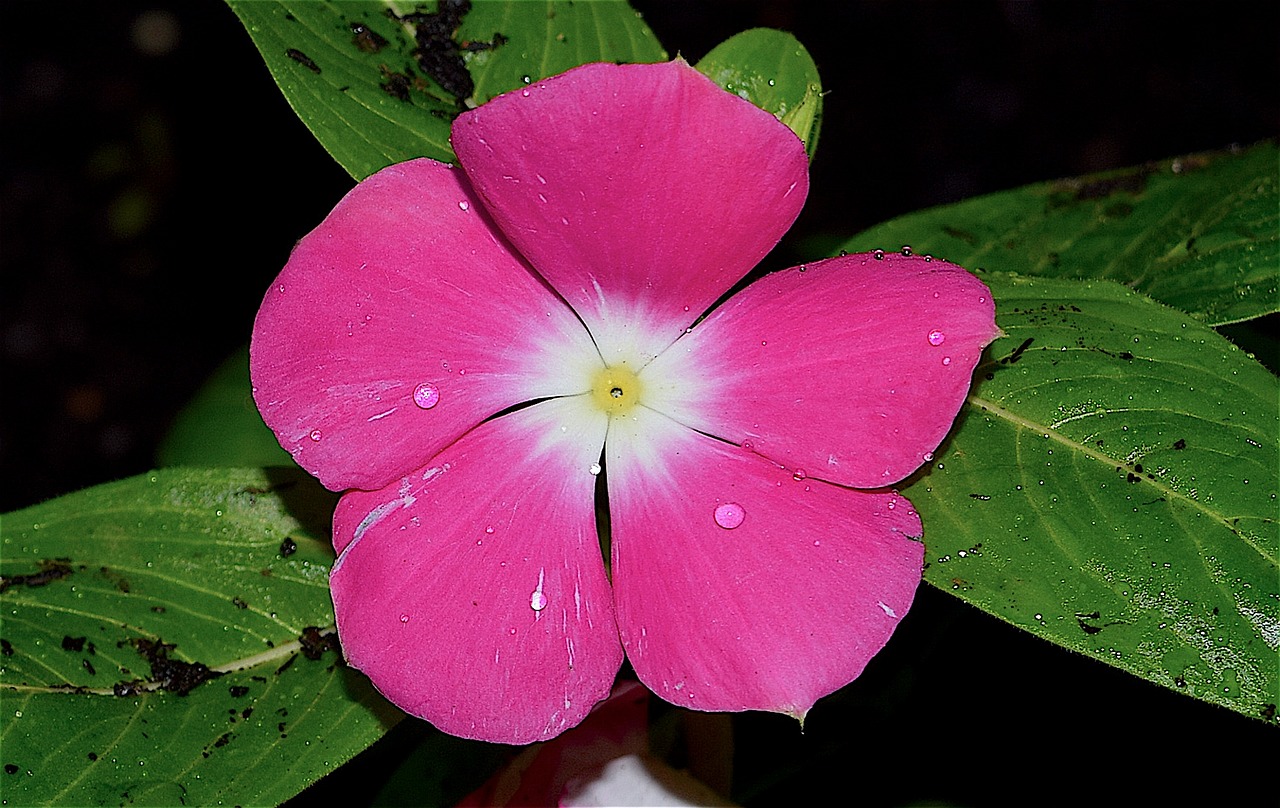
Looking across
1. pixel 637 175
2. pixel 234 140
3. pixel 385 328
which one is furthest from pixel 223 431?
pixel 637 175

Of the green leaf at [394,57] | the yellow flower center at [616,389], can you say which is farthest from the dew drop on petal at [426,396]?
the green leaf at [394,57]

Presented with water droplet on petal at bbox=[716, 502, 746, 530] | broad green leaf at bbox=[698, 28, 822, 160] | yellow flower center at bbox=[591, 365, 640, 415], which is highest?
broad green leaf at bbox=[698, 28, 822, 160]

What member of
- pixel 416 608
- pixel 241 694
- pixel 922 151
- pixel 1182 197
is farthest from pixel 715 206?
pixel 922 151

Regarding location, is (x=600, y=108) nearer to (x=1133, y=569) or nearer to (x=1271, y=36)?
(x=1133, y=569)

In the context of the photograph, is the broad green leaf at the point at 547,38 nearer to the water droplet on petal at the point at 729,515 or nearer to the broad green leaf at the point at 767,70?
the broad green leaf at the point at 767,70

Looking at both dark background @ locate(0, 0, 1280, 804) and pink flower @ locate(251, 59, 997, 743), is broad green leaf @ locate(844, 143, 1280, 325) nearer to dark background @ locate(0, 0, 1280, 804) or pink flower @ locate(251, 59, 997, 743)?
pink flower @ locate(251, 59, 997, 743)

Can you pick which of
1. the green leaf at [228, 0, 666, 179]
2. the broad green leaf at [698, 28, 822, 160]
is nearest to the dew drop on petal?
the green leaf at [228, 0, 666, 179]
